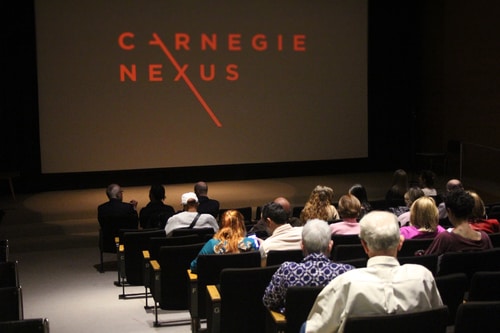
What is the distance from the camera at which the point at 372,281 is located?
286 cm

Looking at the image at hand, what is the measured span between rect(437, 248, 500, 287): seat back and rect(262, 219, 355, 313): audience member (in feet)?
3.08


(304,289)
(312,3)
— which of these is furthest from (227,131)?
(304,289)

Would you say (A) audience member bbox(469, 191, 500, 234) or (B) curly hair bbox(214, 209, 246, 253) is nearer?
(B) curly hair bbox(214, 209, 246, 253)

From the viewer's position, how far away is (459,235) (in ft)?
15.1

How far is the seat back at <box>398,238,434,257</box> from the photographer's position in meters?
4.91

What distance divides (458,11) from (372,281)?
10959 millimetres

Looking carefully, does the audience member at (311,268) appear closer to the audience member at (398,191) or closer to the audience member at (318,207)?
the audience member at (318,207)

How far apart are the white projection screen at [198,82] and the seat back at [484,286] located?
936 cm

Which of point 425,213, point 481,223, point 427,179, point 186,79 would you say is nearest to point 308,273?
point 425,213

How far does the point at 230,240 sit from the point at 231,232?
2.1 inches

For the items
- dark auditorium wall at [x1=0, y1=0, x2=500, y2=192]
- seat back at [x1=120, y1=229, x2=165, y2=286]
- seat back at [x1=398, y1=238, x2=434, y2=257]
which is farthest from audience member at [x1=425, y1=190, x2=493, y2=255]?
dark auditorium wall at [x1=0, y1=0, x2=500, y2=192]

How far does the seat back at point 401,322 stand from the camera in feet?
9.05

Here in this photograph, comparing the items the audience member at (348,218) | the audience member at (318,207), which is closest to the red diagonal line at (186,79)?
the audience member at (318,207)

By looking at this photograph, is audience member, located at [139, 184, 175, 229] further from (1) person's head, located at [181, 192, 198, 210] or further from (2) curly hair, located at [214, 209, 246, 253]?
(2) curly hair, located at [214, 209, 246, 253]
